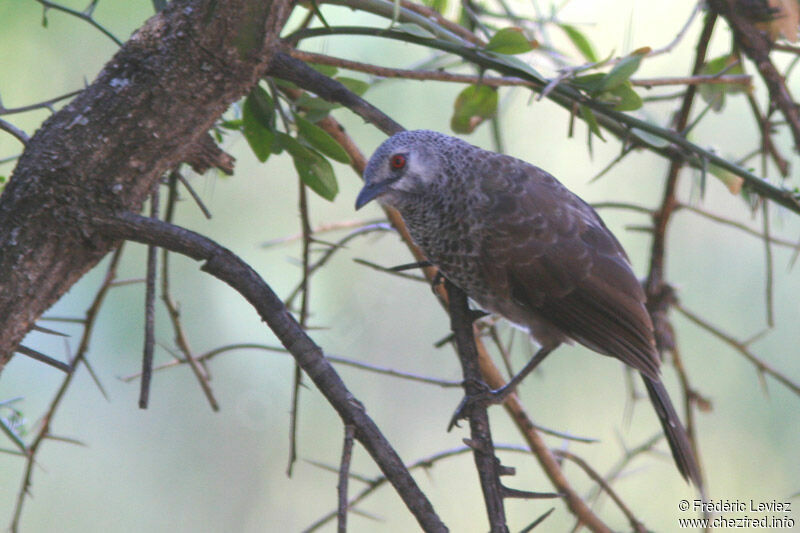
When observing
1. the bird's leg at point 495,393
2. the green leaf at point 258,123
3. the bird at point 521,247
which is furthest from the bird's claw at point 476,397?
the green leaf at point 258,123

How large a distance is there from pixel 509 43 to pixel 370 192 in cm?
58

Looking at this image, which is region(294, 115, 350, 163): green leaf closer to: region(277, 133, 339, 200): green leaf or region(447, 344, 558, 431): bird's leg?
region(277, 133, 339, 200): green leaf

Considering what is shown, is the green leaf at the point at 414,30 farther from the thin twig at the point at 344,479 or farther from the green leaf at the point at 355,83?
the thin twig at the point at 344,479

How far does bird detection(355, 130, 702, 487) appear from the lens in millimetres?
2029

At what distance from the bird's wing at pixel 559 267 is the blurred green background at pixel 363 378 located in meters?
1.11

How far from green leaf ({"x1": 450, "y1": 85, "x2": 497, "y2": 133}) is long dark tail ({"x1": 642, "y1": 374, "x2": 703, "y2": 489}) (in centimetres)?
87

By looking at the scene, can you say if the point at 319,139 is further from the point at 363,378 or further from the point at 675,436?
the point at 363,378

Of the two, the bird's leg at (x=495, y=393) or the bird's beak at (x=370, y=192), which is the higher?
the bird's beak at (x=370, y=192)

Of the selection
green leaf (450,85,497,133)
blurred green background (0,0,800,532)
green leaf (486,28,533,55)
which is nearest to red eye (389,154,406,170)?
green leaf (450,85,497,133)

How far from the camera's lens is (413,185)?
2.04 m

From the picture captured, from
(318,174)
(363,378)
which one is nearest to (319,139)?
(318,174)

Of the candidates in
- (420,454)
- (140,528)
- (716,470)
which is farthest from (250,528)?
(716,470)

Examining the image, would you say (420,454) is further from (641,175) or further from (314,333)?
(641,175)

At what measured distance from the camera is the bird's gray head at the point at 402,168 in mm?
1962
